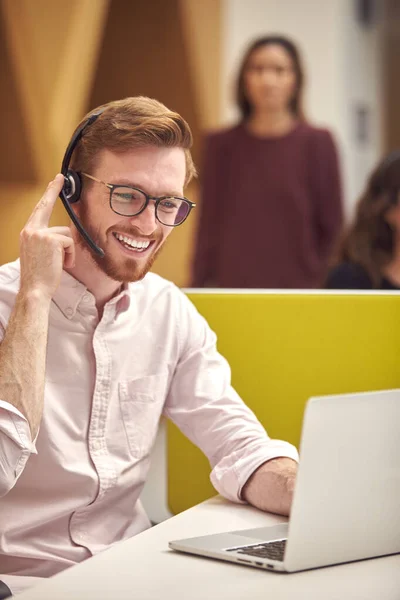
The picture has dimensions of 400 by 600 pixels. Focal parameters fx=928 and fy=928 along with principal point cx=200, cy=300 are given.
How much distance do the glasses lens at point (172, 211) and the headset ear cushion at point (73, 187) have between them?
128 mm

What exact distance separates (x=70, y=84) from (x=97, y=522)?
104 inches

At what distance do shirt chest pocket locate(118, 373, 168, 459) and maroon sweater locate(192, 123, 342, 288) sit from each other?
1.56 meters

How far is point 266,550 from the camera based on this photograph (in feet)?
3.50

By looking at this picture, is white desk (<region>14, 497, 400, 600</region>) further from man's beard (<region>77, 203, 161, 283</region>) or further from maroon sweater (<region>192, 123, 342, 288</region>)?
maroon sweater (<region>192, 123, 342, 288</region>)

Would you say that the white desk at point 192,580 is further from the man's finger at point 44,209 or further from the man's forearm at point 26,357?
the man's finger at point 44,209

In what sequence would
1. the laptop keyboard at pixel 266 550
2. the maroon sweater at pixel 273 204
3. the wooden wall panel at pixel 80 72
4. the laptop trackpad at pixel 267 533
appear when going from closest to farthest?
the laptop keyboard at pixel 266 550 < the laptop trackpad at pixel 267 533 < the maroon sweater at pixel 273 204 < the wooden wall panel at pixel 80 72

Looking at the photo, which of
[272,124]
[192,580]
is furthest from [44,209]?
[272,124]

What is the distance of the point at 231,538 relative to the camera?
44.4 inches

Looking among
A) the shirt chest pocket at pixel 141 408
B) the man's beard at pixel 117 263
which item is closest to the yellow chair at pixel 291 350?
the shirt chest pocket at pixel 141 408

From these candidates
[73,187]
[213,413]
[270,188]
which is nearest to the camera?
[73,187]

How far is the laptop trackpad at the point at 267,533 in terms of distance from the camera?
1148 millimetres

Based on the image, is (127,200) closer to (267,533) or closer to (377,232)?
(267,533)

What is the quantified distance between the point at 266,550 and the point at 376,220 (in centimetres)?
166

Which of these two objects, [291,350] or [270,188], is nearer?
[291,350]
